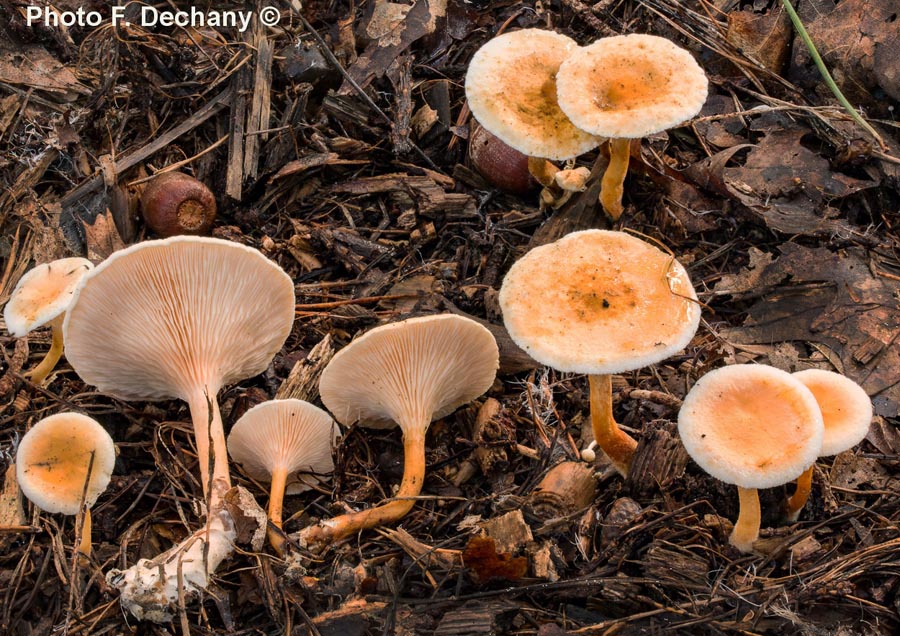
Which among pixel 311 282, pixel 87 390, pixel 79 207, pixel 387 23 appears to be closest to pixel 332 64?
pixel 387 23

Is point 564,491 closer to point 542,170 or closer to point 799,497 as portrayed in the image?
point 799,497

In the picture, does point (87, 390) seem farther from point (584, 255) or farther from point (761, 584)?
point (761, 584)

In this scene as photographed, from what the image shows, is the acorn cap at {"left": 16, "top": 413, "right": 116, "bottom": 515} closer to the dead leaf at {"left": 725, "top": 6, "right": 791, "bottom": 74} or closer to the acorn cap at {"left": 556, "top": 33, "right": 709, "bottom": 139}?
the acorn cap at {"left": 556, "top": 33, "right": 709, "bottom": 139}

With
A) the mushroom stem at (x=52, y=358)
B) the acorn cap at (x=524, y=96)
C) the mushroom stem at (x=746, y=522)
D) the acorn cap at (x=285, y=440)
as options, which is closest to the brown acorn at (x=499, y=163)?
the acorn cap at (x=524, y=96)

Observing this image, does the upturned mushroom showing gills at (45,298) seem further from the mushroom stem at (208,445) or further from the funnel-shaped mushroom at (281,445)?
the funnel-shaped mushroom at (281,445)

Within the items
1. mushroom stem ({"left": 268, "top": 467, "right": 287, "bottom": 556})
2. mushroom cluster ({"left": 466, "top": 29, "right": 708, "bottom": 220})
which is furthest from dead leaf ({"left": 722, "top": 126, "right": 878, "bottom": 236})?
mushroom stem ({"left": 268, "top": 467, "right": 287, "bottom": 556})
